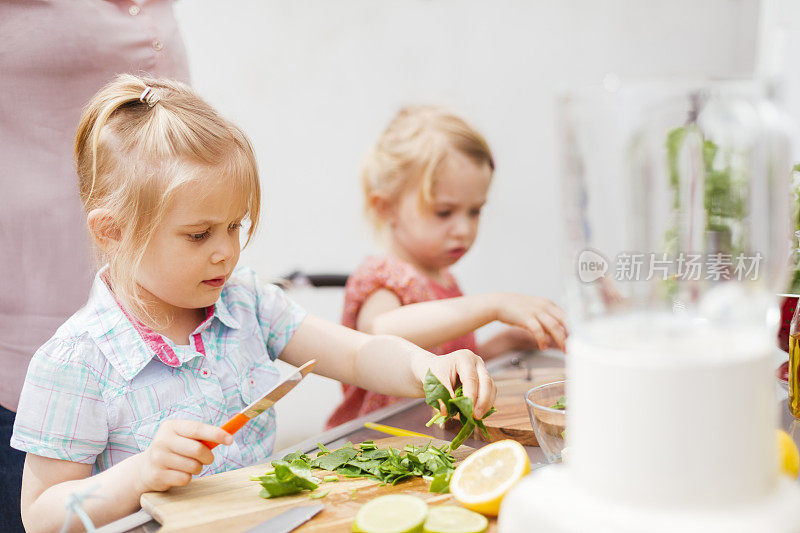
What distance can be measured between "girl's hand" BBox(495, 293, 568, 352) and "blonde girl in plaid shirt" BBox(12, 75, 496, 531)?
0.22 meters

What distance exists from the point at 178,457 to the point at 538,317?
2.13 feet

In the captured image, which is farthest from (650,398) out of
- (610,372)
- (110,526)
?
(110,526)

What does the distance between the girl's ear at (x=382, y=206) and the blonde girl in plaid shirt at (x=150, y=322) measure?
2.41 feet

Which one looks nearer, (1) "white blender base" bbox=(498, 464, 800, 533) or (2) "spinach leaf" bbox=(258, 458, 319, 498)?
(1) "white blender base" bbox=(498, 464, 800, 533)

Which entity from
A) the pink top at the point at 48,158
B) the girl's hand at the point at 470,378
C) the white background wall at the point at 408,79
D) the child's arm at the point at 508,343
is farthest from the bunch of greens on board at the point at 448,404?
the white background wall at the point at 408,79

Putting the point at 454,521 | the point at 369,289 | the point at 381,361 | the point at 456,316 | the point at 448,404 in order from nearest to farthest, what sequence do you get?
the point at 454,521 → the point at 448,404 → the point at 381,361 → the point at 456,316 → the point at 369,289

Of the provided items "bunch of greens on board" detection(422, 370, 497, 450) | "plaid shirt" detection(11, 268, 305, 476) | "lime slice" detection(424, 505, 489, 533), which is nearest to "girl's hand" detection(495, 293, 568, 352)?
"bunch of greens on board" detection(422, 370, 497, 450)

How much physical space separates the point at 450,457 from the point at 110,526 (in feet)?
1.20

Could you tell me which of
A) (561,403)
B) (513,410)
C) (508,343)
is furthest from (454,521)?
(508,343)

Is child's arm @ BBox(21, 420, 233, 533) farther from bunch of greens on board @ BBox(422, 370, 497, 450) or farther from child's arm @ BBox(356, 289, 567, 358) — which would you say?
child's arm @ BBox(356, 289, 567, 358)

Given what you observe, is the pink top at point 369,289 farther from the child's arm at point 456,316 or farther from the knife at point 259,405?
the knife at point 259,405

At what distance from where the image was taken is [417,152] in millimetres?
1779

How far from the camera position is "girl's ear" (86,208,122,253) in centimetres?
106

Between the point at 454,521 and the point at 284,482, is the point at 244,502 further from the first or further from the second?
the point at 454,521
